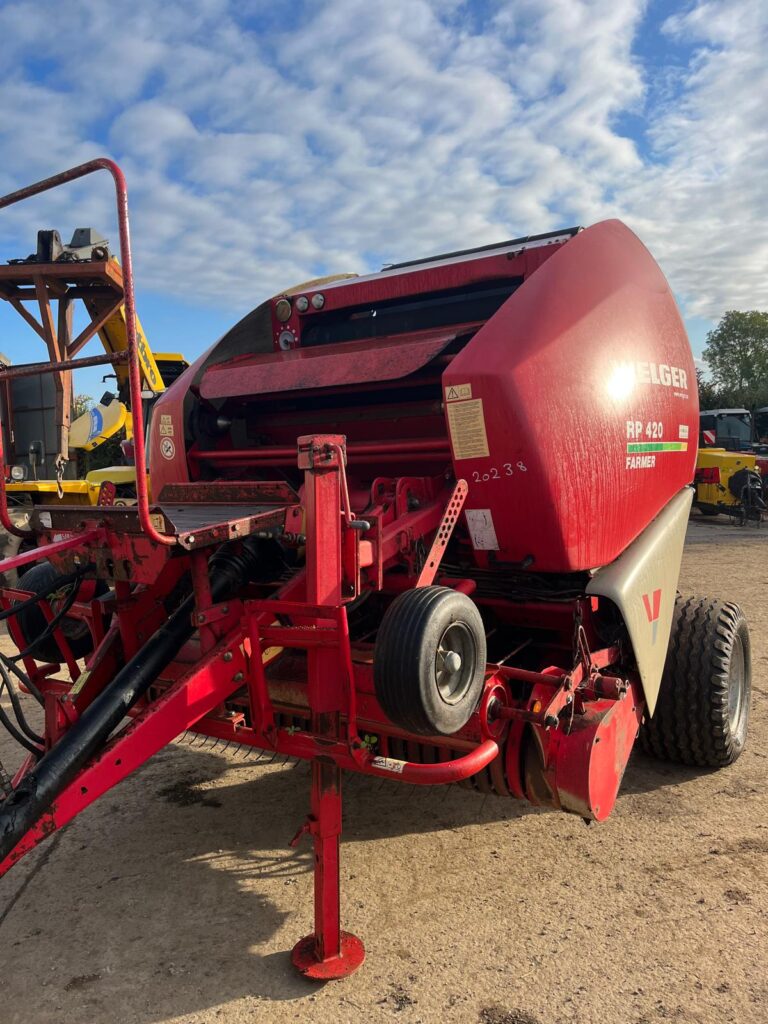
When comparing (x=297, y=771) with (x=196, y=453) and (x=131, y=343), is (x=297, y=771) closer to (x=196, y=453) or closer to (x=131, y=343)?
(x=196, y=453)

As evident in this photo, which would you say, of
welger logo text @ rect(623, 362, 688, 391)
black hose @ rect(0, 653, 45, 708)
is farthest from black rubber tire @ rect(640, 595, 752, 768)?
black hose @ rect(0, 653, 45, 708)

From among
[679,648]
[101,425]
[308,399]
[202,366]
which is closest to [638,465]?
[679,648]

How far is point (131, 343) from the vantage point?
6.47ft

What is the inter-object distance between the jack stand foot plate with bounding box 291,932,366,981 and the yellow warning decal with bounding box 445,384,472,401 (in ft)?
5.89

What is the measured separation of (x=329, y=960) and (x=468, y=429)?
68.5 inches

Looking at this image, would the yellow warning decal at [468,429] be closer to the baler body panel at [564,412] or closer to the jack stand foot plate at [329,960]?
the baler body panel at [564,412]

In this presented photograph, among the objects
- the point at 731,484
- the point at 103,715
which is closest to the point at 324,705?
the point at 103,715

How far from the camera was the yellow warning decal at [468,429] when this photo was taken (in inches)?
105

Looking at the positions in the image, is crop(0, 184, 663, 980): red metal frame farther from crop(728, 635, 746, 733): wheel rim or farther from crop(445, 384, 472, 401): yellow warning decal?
crop(728, 635, 746, 733): wheel rim

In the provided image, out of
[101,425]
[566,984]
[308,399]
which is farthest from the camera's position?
[101,425]

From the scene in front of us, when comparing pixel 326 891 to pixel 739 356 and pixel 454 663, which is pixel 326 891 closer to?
pixel 454 663

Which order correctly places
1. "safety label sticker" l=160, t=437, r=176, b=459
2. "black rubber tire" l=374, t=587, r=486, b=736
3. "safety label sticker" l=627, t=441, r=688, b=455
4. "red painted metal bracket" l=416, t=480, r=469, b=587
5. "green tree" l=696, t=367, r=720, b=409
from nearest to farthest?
"black rubber tire" l=374, t=587, r=486, b=736
"red painted metal bracket" l=416, t=480, r=469, b=587
"safety label sticker" l=627, t=441, r=688, b=455
"safety label sticker" l=160, t=437, r=176, b=459
"green tree" l=696, t=367, r=720, b=409

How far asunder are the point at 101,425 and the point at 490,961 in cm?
746

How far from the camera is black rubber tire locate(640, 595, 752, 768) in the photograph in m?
3.53
